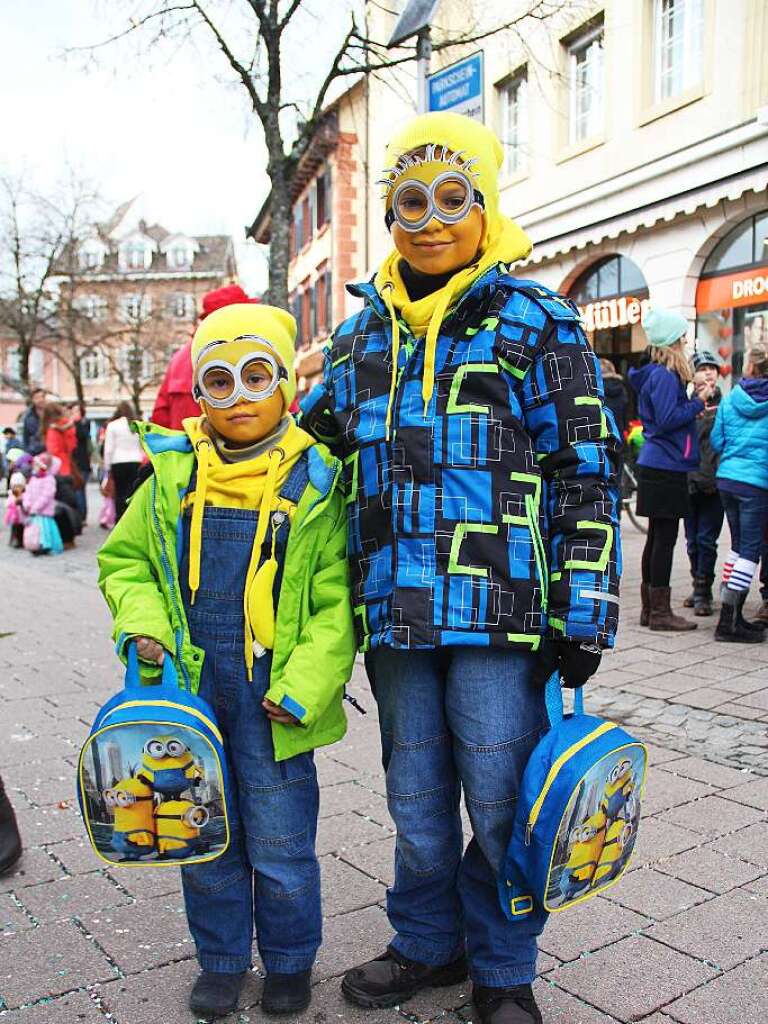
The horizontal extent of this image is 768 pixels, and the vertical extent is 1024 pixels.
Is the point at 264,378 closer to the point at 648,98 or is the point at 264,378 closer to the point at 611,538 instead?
the point at 611,538

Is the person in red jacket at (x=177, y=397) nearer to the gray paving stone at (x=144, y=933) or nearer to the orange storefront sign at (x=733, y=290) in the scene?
the gray paving stone at (x=144, y=933)

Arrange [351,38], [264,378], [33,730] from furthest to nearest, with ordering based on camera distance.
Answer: [351,38] < [33,730] < [264,378]

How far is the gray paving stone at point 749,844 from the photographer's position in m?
3.25

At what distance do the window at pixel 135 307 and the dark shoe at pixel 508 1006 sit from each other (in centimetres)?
3827

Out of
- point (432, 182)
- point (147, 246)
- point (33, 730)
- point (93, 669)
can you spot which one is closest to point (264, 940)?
point (432, 182)

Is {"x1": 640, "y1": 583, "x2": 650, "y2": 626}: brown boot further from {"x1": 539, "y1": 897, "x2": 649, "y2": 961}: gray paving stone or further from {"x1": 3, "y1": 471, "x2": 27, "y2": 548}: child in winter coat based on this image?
{"x1": 3, "y1": 471, "x2": 27, "y2": 548}: child in winter coat

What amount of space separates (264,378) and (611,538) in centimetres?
88

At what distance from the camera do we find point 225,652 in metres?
2.39

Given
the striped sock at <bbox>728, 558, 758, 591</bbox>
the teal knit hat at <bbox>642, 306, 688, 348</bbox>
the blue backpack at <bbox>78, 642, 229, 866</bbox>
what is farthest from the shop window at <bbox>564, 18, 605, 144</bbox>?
the blue backpack at <bbox>78, 642, 229, 866</bbox>

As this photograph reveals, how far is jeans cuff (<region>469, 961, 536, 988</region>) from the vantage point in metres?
2.37

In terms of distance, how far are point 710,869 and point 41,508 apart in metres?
10.4

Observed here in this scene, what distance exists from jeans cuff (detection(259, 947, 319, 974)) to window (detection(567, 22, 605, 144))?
14289 millimetres

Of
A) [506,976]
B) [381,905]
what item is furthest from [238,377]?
[381,905]

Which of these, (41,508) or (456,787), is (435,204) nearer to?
(456,787)
